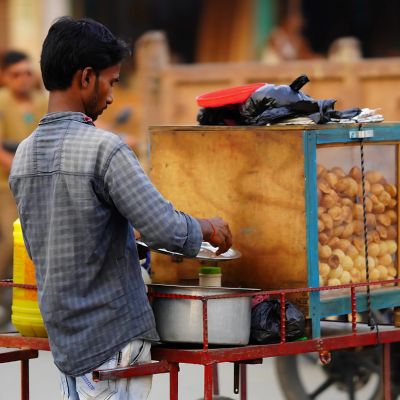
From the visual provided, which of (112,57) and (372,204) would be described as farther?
(372,204)

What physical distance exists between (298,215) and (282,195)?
9 centimetres

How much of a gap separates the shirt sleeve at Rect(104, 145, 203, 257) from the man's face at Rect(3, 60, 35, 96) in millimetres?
5760

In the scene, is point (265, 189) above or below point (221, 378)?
above

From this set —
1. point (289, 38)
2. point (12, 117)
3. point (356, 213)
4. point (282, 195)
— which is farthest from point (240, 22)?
point (282, 195)

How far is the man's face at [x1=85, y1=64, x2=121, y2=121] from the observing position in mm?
3531

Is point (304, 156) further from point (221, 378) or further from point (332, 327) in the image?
point (221, 378)

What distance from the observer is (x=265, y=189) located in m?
4.11

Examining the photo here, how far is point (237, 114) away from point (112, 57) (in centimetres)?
94

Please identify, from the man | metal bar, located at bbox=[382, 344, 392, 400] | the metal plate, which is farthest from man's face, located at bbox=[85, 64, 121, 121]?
metal bar, located at bbox=[382, 344, 392, 400]

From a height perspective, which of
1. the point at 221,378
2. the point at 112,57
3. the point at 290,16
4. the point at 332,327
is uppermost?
the point at 290,16

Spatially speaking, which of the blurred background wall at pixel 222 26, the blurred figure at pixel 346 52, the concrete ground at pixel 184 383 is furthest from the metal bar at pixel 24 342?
the blurred background wall at pixel 222 26

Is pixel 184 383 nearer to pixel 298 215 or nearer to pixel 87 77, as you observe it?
pixel 298 215

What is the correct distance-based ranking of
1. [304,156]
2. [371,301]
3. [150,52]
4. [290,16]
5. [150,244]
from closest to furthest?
[150,244] → [304,156] → [371,301] → [150,52] → [290,16]

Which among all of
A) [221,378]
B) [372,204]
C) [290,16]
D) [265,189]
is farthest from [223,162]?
[290,16]
